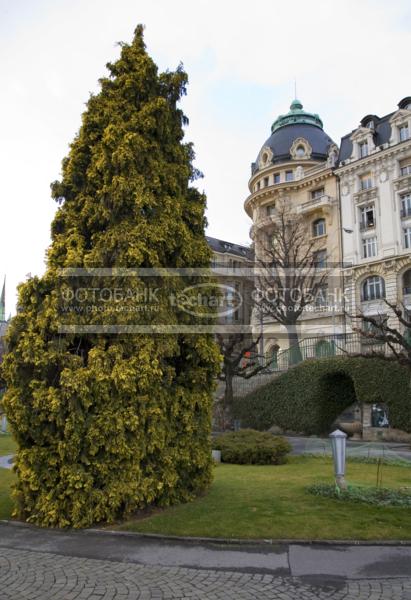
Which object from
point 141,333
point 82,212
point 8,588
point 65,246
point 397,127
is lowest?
point 8,588

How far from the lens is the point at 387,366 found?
830 inches

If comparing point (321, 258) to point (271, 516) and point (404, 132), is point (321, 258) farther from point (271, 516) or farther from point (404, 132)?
point (271, 516)

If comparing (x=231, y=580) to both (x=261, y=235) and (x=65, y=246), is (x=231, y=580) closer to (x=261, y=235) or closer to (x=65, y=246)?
(x=65, y=246)

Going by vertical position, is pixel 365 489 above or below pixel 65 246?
below

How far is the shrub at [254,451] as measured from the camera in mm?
14375

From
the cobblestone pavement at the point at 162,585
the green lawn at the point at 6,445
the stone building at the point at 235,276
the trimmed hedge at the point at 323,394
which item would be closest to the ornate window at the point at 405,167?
the stone building at the point at 235,276

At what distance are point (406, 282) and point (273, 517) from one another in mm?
36137

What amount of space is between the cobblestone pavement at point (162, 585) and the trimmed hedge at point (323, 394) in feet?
52.9

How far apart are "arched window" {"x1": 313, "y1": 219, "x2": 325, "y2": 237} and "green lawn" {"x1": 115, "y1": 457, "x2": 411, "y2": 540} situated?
39.1m

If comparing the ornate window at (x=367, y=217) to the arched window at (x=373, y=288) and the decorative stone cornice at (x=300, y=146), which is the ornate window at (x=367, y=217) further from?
the decorative stone cornice at (x=300, y=146)

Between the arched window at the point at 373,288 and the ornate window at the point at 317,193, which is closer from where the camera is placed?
the arched window at the point at 373,288

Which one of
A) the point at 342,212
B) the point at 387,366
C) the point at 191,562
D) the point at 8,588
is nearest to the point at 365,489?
the point at 191,562

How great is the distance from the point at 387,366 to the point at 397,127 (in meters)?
28.6

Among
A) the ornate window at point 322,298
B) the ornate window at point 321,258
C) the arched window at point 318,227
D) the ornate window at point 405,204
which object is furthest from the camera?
the arched window at point 318,227
